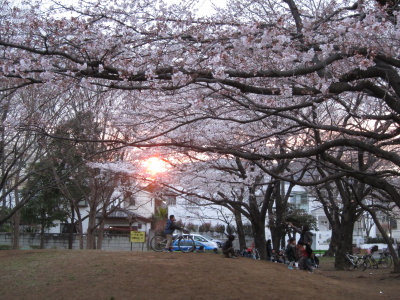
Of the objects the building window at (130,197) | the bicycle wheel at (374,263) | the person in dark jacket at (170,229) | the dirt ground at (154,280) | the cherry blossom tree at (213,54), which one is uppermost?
the cherry blossom tree at (213,54)

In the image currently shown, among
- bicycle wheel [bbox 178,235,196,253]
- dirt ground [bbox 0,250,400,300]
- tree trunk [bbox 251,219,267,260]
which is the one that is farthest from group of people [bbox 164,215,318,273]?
dirt ground [bbox 0,250,400,300]

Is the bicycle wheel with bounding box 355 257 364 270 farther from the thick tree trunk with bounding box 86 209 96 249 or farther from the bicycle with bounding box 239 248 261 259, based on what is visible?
the thick tree trunk with bounding box 86 209 96 249

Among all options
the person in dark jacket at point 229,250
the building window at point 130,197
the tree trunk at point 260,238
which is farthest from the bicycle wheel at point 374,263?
the building window at point 130,197

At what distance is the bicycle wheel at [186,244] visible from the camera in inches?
640

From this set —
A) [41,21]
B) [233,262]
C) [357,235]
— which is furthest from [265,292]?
[357,235]

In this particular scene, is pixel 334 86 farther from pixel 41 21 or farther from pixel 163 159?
pixel 163 159

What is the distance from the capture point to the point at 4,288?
915cm

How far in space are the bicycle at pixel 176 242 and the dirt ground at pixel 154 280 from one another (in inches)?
132

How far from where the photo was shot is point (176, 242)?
1641 centimetres

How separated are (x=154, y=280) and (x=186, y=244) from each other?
7628 millimetres

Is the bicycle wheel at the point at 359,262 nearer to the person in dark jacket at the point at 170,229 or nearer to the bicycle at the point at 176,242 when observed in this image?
the bicycle at the point at 176,242

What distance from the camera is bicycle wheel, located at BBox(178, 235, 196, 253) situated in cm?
1625

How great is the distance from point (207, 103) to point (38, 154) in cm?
1008

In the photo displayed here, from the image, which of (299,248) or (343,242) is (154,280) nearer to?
(299,248)
